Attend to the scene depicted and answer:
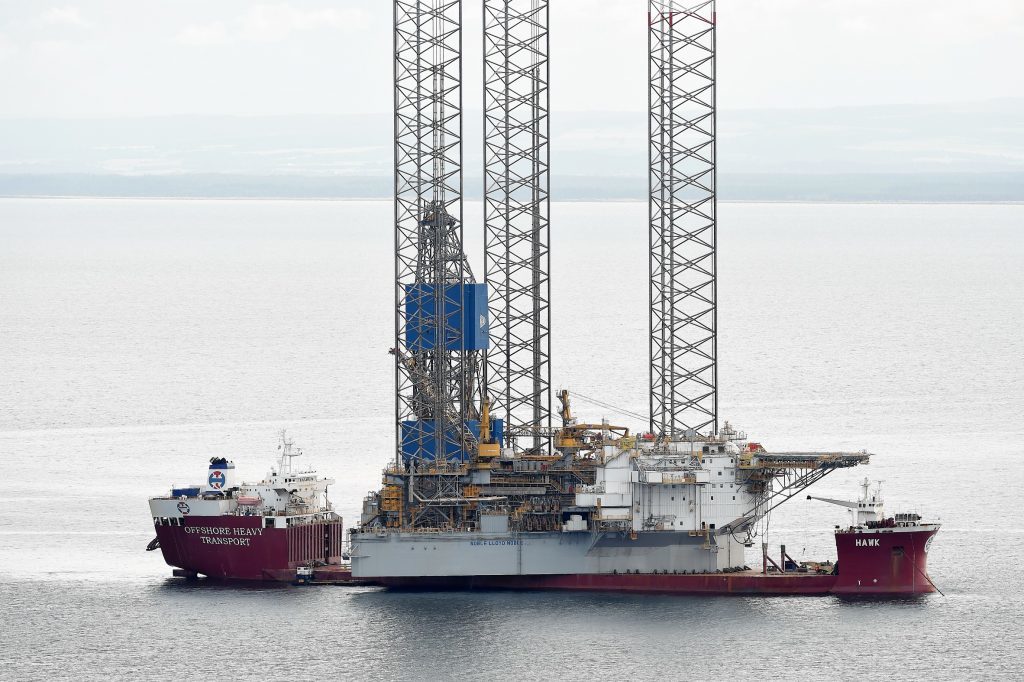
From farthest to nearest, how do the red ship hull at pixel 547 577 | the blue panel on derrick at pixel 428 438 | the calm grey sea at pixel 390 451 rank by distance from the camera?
the blue panel on derrick at pixel 428 438 → the red ship hull at pixel 547 577 → the calm grey sea at pixel 390 451

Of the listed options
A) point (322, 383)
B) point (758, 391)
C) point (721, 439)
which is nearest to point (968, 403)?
point (758, 391)

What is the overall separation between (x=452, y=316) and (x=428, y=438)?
3.87 metres

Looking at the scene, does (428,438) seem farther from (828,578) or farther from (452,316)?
(828,578)

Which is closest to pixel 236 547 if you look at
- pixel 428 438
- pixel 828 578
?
pixel 428 438

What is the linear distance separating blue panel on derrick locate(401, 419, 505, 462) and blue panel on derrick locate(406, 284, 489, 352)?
2.36 m

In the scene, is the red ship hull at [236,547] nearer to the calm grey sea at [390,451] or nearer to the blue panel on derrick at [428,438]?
the calm grey sea at [390,451]

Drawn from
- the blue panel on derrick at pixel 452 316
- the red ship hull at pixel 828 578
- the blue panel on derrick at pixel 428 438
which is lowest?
the red ship hull at pixel 828 578

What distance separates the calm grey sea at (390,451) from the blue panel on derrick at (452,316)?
8.10m

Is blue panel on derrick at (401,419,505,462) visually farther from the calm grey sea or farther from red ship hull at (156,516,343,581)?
the calm grey sea

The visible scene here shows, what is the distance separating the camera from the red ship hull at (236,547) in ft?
217

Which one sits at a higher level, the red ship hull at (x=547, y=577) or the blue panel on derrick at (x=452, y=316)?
the blue panel on derrick at (x=452, y=316)

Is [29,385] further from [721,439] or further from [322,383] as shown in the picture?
[721,439]

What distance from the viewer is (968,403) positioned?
100 metres

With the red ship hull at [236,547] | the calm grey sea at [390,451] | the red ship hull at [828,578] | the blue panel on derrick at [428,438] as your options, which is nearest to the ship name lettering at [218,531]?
the red ship hull at [236,547]
